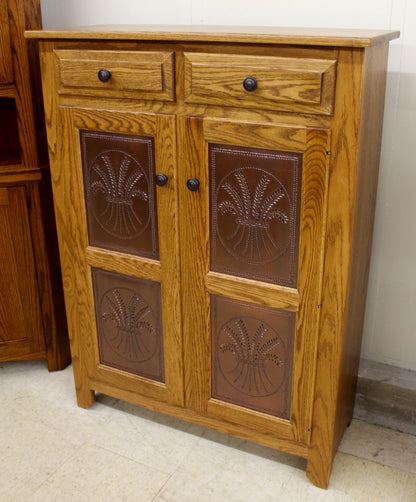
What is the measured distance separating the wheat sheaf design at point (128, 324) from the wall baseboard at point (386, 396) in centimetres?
79

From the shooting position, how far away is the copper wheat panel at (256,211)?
1459mm

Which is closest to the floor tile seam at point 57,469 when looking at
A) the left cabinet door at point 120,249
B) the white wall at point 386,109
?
the left cabinet door at point 120,249

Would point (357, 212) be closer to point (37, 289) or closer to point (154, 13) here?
point (154, 13)

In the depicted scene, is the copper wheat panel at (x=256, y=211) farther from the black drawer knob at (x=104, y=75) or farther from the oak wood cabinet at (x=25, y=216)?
the oak wood cabinet at (x=25, y=216)

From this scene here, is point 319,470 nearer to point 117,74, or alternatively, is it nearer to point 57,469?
point 57,469

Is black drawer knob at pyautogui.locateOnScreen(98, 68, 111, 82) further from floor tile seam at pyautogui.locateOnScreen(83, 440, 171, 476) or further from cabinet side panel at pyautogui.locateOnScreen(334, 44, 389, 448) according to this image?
floor tile seam at pyautogui.locateOnScreen(83, 440, 171, 476)

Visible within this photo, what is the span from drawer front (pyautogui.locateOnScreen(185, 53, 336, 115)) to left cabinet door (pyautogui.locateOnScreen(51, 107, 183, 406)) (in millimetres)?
157

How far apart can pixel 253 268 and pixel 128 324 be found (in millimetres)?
533

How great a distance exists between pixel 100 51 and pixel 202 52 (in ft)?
1.03

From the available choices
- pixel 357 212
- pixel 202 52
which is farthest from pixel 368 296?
pixel 202 52

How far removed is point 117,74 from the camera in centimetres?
156

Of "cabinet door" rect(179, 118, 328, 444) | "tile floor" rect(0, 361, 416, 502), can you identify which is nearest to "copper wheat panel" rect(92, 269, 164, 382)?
"cabinet door" rect(179, 118, 328, 444)

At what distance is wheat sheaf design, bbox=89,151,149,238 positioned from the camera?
1.66m

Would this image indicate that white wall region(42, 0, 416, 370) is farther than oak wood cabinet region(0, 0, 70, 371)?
No
